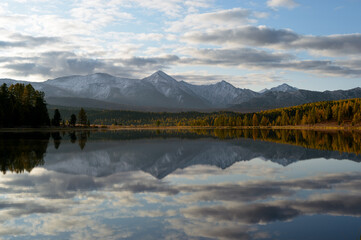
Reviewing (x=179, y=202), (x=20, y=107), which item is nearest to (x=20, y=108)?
(x=20, y=107)

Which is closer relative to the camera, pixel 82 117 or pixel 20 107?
pixel 20 107

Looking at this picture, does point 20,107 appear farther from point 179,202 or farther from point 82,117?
point 179,202

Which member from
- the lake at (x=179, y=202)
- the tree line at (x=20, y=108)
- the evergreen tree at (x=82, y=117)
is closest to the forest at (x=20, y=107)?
the tree line at (x=20, y=108)

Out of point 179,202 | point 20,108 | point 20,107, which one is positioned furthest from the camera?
point 20,107

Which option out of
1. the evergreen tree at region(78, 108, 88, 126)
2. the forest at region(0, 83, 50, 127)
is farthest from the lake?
the evergreen tree at region(78, 108, 88, 126)

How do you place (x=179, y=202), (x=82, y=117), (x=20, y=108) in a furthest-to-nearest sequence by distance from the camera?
(x=82, y=117), (x=20, y=108), (x=179, y=202)

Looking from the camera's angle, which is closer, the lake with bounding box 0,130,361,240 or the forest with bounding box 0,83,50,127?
the lake with bounding box 0,130,361,240

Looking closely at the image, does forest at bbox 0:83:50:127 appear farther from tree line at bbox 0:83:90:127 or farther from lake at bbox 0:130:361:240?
lake at bbox 0:130:361:240

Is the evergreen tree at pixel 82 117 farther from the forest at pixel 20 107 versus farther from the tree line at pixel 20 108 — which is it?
the forest at pixel 20 107

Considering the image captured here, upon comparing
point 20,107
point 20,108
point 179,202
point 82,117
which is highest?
point 20,107

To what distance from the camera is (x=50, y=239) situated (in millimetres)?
11703

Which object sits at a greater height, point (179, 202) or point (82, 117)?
point (82, 117)

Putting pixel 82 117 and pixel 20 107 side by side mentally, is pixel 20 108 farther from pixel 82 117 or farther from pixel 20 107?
pixel 82 117

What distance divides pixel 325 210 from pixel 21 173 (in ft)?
69.5
